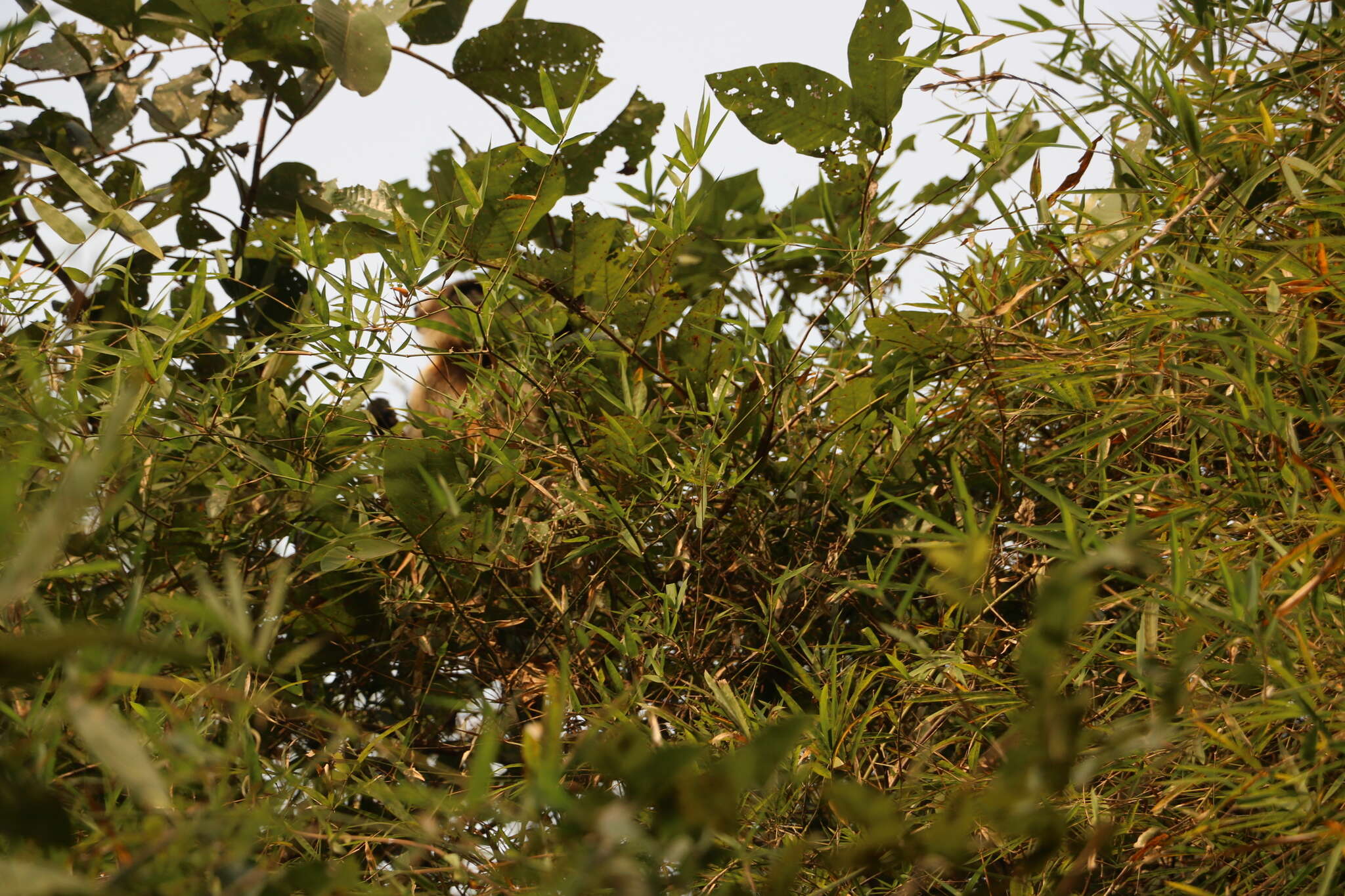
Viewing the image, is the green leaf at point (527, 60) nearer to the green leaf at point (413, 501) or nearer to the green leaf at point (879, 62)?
the green leaf at point (879, 62)

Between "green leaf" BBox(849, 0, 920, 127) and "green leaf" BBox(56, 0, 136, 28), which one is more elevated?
"green leaf" BBox(56, 0, 136, 28)

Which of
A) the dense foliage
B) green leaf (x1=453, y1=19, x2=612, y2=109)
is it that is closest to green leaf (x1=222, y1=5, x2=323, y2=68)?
the dense foliage

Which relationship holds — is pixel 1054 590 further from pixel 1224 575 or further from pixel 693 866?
pixel 1224 575

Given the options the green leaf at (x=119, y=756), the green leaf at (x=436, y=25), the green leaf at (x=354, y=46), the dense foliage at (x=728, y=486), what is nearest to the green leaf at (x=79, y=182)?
A: the dense foliage at (x=728, y=486)

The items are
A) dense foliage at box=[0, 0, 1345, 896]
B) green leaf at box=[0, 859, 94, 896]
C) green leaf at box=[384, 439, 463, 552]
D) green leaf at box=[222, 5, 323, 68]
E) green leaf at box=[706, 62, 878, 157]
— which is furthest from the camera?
green leaf at box=[222, 5, 323, 68]

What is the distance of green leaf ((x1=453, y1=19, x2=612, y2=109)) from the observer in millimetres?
725

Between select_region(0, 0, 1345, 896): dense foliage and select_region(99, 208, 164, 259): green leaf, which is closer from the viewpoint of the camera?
select_region(0, 0, 1345, 896): dense foliage

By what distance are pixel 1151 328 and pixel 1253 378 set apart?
9 centimetres

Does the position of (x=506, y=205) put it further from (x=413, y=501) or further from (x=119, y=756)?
(x=119, y=756)

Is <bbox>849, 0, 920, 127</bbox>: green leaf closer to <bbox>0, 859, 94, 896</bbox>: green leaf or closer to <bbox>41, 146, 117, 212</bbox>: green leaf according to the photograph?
<bbox>41, 146, 117, 212</bbox>: green leaf

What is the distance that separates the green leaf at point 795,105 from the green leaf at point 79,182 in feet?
1.19

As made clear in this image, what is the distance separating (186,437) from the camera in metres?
0.50

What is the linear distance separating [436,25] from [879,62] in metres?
0.39

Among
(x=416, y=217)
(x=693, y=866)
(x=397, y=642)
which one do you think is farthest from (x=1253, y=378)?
(x=416, y=217)
